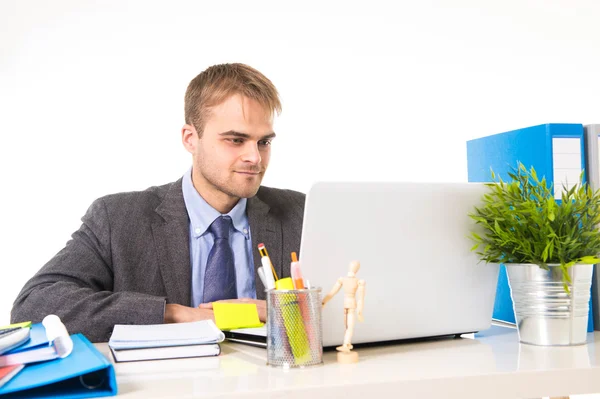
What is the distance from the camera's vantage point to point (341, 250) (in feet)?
3.51

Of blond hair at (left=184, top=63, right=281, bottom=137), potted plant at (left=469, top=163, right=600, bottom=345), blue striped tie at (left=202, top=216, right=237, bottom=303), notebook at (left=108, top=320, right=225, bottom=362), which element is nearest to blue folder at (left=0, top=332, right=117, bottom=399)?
notebook at (left=108, top=320, right=225, bottom=362)

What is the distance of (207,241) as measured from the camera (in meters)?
1.87

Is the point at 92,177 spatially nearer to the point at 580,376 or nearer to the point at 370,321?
the point at 370,321

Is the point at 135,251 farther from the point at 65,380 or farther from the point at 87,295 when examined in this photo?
the point at 65,380

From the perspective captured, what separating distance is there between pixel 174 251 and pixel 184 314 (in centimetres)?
42

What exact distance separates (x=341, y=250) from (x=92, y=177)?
2.80 metres

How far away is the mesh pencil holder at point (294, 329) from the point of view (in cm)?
96

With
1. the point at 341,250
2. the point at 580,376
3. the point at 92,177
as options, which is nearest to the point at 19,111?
the point at 92,177

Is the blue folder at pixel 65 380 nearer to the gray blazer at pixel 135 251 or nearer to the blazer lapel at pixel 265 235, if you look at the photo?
the gray blazer at pixel 135 251

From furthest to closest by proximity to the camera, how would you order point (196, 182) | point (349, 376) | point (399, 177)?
point (399, 177) → point (196, 182) → point (349, 376)

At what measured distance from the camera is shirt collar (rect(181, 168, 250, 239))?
186cm

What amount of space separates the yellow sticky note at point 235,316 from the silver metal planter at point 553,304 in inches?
19.0

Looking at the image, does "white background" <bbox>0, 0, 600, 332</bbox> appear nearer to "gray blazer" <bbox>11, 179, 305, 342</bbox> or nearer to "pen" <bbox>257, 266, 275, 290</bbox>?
"gray blazer" <bbox>11, 179, 305, 342</bbox>

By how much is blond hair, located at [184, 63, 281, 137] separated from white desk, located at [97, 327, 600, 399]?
3.19 ft
